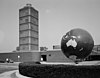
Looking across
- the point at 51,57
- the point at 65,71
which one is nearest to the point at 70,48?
the point at 65,71

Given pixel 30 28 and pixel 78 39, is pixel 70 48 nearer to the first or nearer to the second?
pixel 78 39

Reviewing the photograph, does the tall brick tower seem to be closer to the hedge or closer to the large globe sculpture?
the hedge

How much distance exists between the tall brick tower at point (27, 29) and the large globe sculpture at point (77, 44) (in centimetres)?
4872

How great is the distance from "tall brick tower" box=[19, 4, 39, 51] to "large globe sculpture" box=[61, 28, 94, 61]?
48721mm

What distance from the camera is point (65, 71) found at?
10289 millimetres

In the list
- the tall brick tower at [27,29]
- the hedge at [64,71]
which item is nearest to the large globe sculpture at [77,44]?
the hedge at [64,71]

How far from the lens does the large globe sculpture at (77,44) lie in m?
11.9

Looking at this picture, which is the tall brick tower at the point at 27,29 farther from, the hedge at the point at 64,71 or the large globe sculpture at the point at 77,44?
the large globe sculpture at the point at 77,44

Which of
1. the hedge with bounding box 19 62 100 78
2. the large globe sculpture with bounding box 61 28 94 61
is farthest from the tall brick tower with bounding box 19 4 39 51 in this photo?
the large globe sculpture with bounding box 61 28 94 61

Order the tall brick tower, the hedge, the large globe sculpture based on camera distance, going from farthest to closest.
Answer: the tall brick tower < the large globe sculpture < the hedge

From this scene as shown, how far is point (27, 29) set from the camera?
202 feet

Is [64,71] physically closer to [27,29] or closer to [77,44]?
[77,44]

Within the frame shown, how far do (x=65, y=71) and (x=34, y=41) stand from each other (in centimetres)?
5480

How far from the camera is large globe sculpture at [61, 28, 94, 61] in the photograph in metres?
11.9
